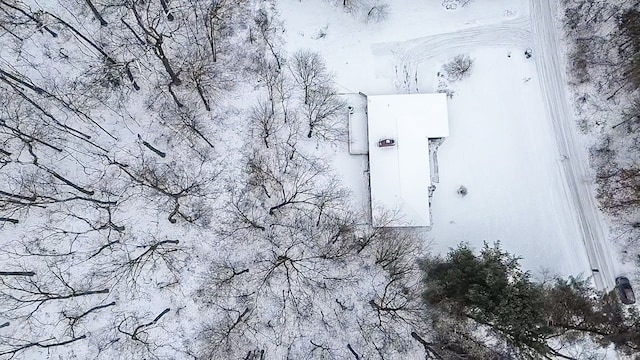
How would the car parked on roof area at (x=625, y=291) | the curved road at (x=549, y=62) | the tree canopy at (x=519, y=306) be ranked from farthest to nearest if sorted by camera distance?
the curved road at (x=549, y=62)
the car parked on roof area at (x=625, y=291)
the tree canopy at (x=519, y=306)

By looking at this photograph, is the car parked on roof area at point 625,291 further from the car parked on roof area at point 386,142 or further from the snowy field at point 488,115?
the car parked on roof area at point 386,142

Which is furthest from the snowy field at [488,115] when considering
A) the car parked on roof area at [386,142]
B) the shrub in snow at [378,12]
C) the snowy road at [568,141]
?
the car parked on roof area at [386,142]

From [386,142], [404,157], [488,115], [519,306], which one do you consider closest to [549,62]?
[488,115]

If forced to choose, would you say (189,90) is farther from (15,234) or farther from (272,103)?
(15,234)

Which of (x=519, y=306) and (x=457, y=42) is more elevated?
(x=457, y=42)

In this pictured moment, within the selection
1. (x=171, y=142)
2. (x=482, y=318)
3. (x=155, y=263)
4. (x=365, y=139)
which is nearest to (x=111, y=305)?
(x=155, y=263)

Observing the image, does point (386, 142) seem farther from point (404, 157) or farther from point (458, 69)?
point (458, 69)

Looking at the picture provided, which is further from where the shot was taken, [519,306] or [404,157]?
[404,157]
